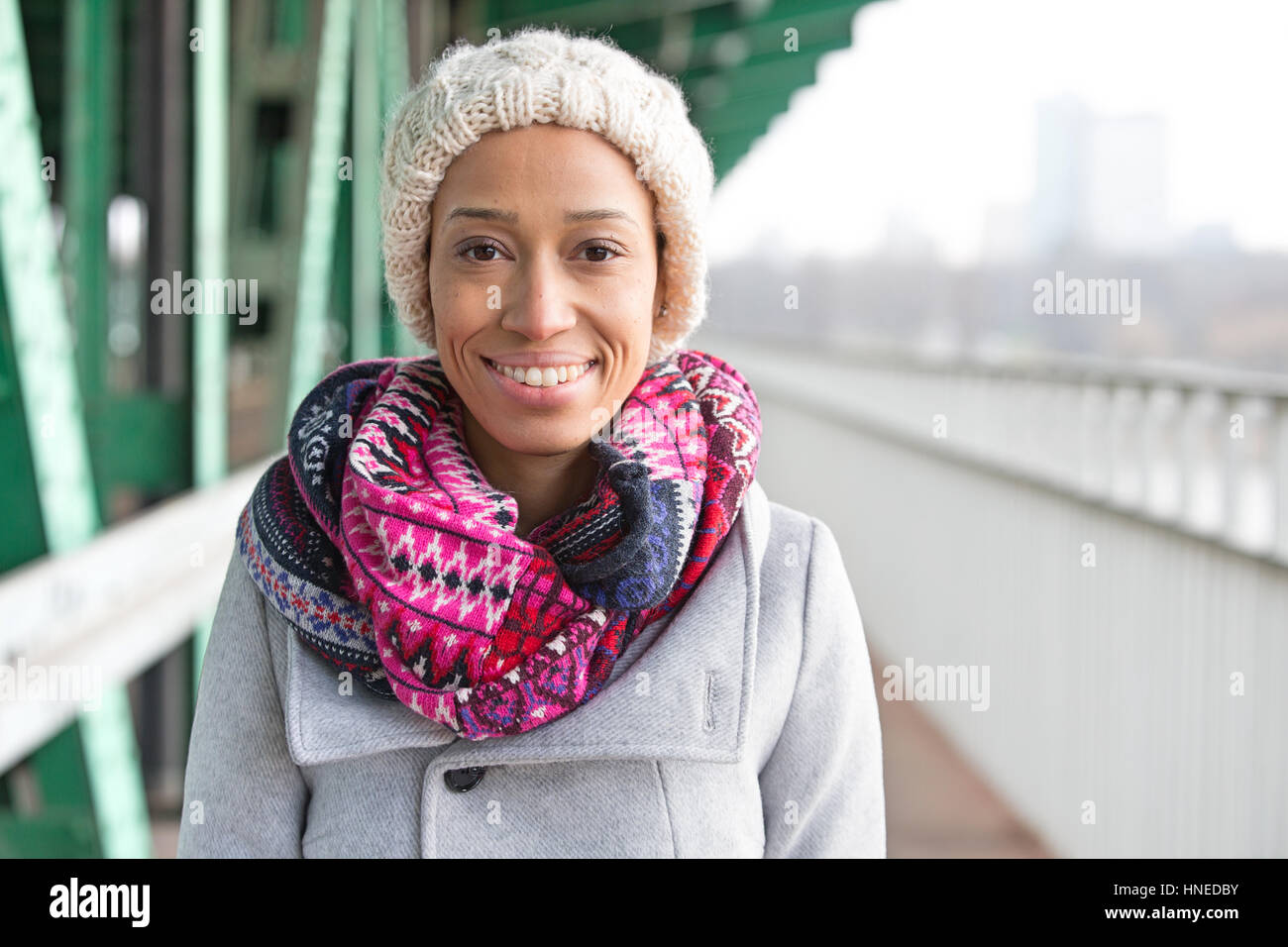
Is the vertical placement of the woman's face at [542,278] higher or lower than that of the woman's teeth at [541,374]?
higher

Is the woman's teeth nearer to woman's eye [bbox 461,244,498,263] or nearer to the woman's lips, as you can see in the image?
the woman's lips

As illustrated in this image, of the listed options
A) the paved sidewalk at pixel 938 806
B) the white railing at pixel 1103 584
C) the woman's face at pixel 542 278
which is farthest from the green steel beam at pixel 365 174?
the woman's face at pixel 542 278

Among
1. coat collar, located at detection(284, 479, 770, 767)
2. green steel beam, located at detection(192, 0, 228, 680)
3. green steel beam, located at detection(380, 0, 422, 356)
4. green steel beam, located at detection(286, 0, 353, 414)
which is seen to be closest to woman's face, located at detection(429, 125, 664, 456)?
coat collar, located at detection(284, 479, 770, 767)

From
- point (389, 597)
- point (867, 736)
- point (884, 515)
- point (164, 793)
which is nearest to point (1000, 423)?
point (884, 515)

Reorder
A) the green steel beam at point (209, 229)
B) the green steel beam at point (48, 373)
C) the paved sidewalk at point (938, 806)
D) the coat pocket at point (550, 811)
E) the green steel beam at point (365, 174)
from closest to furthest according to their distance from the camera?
the coat pocket at point (550, 811)
the green steel beam at point (48, 373)
the green steel beam at point (209, 229)
the paved sidewalk at point (938, 806)
the green steel beam at point (365, 174)

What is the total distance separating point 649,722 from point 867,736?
1.03 ft

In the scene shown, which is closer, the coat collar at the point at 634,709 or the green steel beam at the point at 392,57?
the coat collar at the point at 634,709

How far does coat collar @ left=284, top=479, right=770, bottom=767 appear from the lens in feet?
4.49

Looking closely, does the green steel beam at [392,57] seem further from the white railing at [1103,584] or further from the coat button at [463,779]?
the coat button at [463,779]

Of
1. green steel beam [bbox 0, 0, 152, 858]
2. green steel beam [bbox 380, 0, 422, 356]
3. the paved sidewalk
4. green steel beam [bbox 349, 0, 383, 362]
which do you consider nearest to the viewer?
green steel beam [bbox 0, 0, 152, 858]

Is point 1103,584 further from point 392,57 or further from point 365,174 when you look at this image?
point 392,57

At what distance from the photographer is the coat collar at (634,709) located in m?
1.37

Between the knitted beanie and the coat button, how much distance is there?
541 mm
